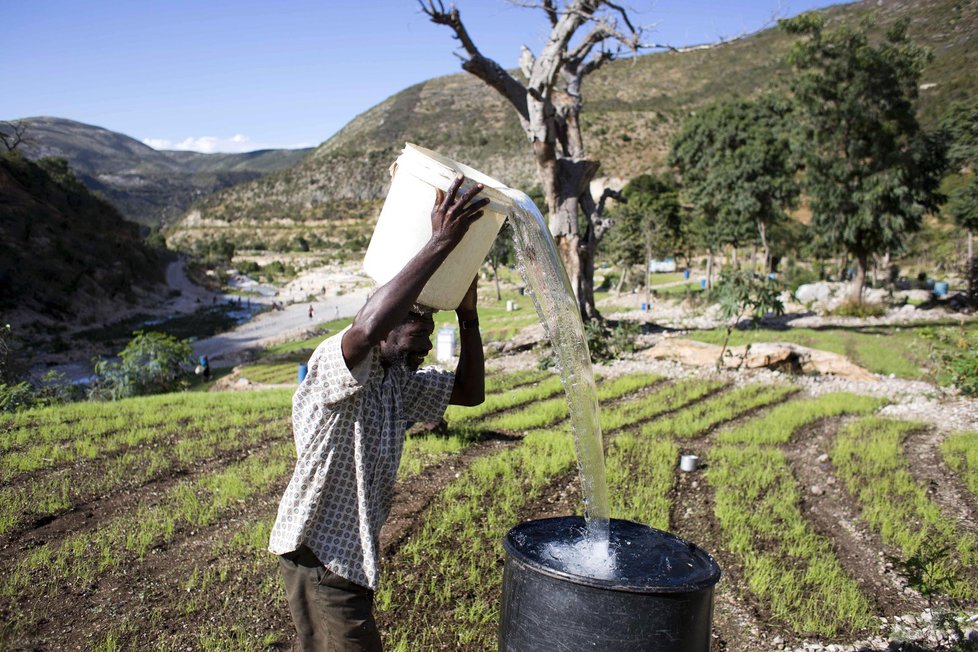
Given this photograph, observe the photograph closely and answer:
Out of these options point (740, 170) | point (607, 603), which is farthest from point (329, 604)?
point (740, 170)

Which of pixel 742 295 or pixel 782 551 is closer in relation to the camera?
pixel 782 551

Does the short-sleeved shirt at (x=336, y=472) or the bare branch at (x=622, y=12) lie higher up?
the bare branch at (x=622, y=12)

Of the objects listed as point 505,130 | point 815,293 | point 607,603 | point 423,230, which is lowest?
point 815,293

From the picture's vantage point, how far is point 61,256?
37.8 meters

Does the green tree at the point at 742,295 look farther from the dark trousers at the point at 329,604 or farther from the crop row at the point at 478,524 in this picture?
the dark trousers at the point at 329,604

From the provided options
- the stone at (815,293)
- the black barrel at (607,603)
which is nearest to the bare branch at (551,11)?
the black barrel at (607,603)

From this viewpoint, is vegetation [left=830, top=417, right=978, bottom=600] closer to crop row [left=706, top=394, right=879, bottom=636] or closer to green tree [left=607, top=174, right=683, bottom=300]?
crop row [left=706, top=394, right=879, bottom=636]

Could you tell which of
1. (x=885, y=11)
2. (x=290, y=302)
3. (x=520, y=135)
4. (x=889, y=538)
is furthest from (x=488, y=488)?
(x=520, y=135)

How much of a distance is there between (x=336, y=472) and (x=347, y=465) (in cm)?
4

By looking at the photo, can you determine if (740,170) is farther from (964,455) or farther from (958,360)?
(964,455)

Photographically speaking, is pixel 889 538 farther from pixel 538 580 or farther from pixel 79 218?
pixel 79 218

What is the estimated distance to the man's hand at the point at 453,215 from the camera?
195cm

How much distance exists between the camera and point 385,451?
2.17m

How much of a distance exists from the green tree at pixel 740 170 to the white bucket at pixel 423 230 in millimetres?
26343
